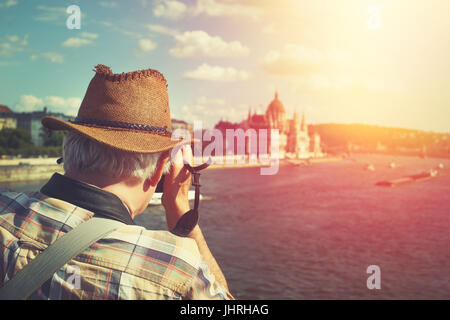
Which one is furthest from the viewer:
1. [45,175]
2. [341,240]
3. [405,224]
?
[45,175]

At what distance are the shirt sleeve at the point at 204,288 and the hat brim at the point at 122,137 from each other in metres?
0.24

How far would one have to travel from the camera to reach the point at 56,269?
0.61m

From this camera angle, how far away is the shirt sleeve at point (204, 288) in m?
0.67

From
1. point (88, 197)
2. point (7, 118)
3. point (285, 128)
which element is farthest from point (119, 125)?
point (285, 128)

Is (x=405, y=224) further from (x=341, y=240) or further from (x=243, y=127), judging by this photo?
(x=243, y=127)

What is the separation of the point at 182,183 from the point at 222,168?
41.0 meters

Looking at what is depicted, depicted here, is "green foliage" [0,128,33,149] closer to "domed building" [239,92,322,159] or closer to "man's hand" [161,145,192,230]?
"man's hand" [161,145,192,230]

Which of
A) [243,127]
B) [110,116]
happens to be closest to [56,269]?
[110,116]

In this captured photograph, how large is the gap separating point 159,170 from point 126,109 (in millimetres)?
138

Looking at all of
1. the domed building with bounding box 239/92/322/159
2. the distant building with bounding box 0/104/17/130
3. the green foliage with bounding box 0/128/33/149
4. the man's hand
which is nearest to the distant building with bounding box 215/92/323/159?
the domed building with bounding box 239/92/322/159

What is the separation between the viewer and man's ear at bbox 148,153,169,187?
32.6 inches

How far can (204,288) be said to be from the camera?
0.68 metres

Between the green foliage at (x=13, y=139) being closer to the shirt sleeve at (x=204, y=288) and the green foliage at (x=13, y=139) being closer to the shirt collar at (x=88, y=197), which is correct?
the shirt collar at (x=88, y=197)
